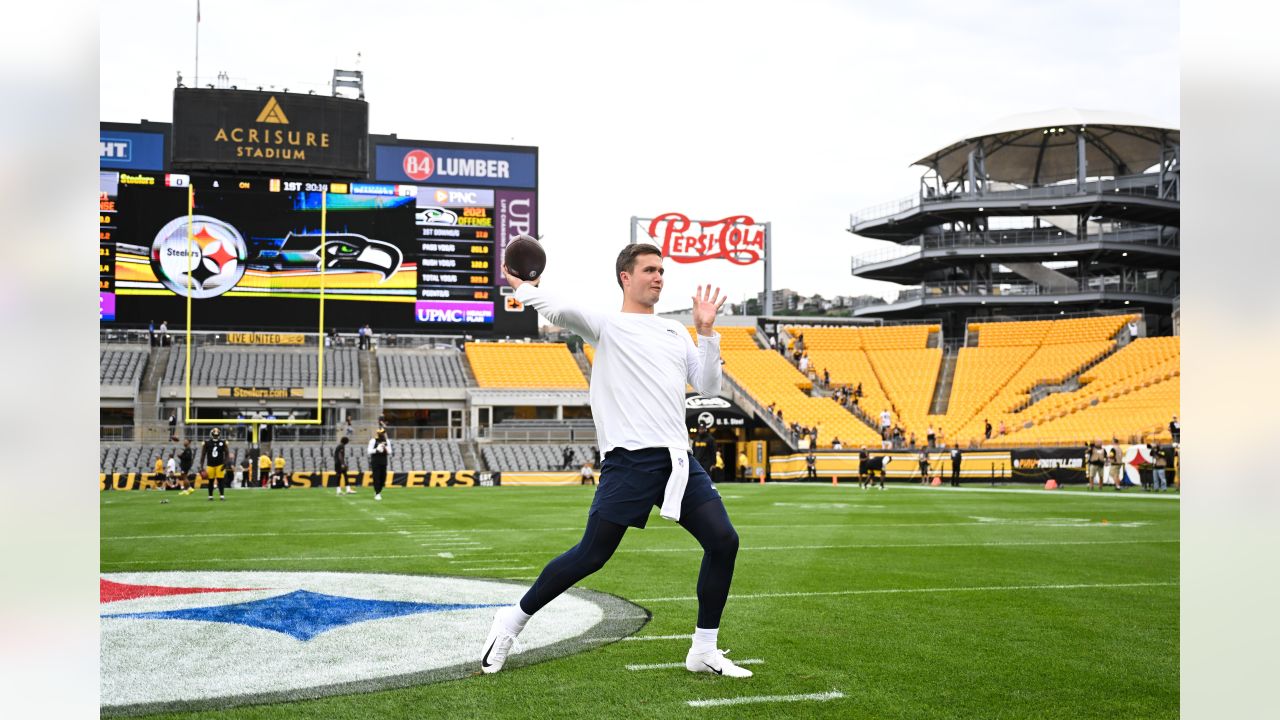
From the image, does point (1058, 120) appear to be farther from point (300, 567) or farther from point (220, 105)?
point (300, 567)

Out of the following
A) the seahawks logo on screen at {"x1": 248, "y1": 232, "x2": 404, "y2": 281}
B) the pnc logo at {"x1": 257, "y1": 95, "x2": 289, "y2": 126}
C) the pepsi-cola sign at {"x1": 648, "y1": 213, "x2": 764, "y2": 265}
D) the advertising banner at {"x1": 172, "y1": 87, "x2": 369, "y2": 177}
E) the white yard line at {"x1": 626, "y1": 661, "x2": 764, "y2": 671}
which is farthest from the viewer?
the pepsi-cola sign at {"x1": 648, "y1": 213, "x2": 764, "y2": 265}

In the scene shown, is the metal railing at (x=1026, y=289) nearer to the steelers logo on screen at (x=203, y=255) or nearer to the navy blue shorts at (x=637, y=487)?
the steelers logo on screen at (x=203, y=255)

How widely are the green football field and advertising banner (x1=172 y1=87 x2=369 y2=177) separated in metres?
22.6

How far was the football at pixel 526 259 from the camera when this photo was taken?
5.25 metres

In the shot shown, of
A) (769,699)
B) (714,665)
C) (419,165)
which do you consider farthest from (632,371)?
(419,165)

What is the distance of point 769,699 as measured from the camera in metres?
4.71

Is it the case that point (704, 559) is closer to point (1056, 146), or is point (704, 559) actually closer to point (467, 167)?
point (467, 167)

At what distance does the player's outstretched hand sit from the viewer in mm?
5359

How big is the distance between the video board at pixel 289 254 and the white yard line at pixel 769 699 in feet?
111

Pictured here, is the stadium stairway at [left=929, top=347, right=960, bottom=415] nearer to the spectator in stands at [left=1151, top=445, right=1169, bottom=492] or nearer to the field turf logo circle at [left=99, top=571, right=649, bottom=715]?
the spectator in stands at [left=1151, top=445, right=1169, bottom=492]

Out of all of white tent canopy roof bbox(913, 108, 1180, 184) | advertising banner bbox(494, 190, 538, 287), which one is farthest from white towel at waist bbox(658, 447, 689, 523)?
white tent canopy roof bbox(913, 108, 1180, 184)

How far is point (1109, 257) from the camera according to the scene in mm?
59125

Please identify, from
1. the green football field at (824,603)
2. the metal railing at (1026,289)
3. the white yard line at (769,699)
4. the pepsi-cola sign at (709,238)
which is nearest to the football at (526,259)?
the green football field at (824,603)
